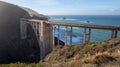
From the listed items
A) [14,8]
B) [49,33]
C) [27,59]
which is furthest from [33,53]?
[14,8]

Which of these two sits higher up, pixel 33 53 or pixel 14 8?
pixel 14 8

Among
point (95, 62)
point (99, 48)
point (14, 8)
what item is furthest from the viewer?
point (14, 8)

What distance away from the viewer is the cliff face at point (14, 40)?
193 ft

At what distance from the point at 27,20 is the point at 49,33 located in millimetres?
15801

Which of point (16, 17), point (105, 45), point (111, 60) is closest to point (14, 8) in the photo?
point (16, 17)

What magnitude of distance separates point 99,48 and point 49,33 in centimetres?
3281

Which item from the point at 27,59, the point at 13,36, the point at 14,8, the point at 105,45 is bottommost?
the point at 27,59

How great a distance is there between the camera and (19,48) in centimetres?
6238

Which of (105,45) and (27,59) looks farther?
(27,59)

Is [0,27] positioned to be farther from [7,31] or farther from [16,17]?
[16,17]

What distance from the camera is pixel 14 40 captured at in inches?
2495

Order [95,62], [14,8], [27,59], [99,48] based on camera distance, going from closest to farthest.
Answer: [95,62] → [99,48] → [27,59] → [14,8]

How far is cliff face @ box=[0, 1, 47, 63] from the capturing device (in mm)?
58812

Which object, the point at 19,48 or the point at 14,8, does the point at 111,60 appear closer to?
the point at 19,48
